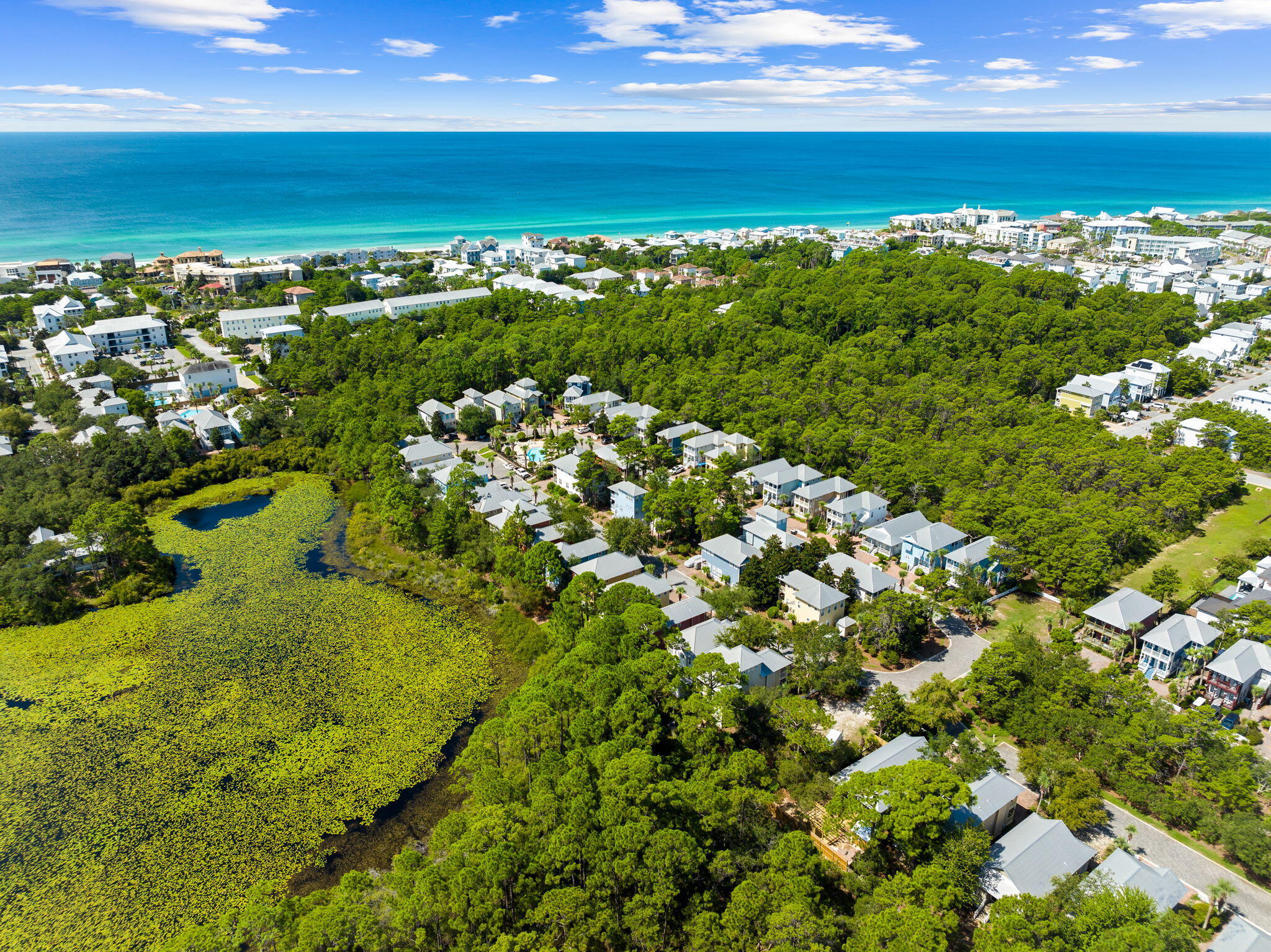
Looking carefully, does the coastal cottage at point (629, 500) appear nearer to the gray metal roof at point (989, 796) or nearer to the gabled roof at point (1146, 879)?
the gray metal roof at point (989, 796)

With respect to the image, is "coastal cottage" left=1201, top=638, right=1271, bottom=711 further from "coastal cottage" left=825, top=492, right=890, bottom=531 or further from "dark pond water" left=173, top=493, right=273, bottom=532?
"dark pond water" left=173, top=493, right=273, bottom=532

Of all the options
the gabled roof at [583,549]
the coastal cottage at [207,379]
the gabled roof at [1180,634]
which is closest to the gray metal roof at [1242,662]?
the gabled roof at [1180,634]

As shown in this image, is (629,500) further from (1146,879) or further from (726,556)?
(1146,879)

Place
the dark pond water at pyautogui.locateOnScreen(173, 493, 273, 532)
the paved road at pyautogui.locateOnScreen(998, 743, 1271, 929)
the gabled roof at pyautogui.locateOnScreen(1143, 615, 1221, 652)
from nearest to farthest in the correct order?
the paved road at pyautogui.locateOnScreen(998, 743, 1271, 929)
the gabled roof at pyautogui.locateOnScreen(1143, 615, 1221, 652)
the dark pond water at pyautogui.locateOnScreen(173, 493, 273, 532)

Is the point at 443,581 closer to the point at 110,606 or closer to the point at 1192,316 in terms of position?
the point at 110,606

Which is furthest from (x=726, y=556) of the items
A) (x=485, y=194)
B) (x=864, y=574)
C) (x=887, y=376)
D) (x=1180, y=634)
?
(x=485, y=194)

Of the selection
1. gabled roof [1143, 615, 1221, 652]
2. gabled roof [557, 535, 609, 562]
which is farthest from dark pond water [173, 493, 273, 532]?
gabled roof [1143, 615, 1221, 652]
